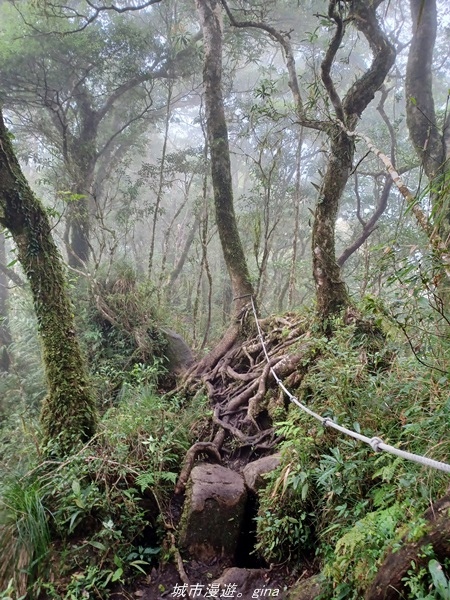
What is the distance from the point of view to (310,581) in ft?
7.34

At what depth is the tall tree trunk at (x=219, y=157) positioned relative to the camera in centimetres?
654

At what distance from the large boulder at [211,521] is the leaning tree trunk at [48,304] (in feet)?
4.10

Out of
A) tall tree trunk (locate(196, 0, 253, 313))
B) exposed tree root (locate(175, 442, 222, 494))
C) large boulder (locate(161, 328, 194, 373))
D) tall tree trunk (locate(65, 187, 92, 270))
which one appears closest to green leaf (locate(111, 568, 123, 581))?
exposed tree root (locate(175, 442, 222, 494))

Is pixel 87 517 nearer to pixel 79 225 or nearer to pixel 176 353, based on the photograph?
pixel 176 353

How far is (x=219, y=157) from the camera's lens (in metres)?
6.66

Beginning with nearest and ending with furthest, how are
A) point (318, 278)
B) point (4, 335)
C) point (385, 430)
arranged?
point (385, 430) → point (318, 278) → point (4, 335)

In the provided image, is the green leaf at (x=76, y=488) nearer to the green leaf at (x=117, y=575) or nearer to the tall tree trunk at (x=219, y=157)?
the green leaf at (x=117, y=575)

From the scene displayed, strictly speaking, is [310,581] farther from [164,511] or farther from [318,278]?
[318,278]

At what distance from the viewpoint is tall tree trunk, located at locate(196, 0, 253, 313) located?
6543 mm

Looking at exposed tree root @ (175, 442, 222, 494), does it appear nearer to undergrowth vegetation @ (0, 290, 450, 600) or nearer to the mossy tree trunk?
undergrowth vegetation @ (0, 290, 450, 600)

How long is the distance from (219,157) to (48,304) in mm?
4231

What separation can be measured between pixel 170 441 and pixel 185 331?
179 inches

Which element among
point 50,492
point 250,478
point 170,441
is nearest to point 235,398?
point 170,441

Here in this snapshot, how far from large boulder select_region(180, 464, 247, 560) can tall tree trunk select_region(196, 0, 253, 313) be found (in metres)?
3.68
